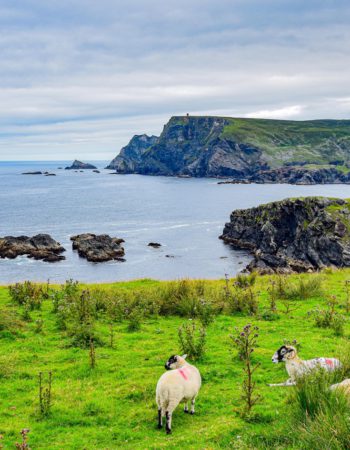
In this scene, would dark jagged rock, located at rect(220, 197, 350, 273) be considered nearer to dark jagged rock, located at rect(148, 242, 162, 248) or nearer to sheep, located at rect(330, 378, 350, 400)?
dark jagged rock, located at rect(148, 242, 162, 248)

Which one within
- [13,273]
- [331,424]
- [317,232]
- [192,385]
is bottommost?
[13,273]

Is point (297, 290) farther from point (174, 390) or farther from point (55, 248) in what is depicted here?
point (55, 248)

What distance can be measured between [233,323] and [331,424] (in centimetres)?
1201

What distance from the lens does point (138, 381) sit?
502 inches

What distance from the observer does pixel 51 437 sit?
9.88m

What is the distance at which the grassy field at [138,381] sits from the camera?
31.0 ft

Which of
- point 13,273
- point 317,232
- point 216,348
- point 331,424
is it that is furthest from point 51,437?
point 317,232

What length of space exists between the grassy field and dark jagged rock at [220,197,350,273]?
1999 inches

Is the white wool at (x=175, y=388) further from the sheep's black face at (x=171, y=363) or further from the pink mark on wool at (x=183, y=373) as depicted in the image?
the sheep's black face at (x=171, y=363)

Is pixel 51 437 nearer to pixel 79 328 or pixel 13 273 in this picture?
pixel 79 328

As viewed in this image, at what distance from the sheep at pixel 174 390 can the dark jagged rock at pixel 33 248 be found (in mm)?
76512

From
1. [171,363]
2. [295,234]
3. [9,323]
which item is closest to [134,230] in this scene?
[295,234]

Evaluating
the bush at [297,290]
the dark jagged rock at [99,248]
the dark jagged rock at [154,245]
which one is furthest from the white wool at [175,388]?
the dark jagged rock at [154,245]

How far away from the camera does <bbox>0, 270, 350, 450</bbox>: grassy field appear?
31.0ft
